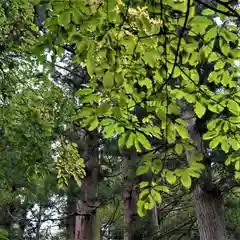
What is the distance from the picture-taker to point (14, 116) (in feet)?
5.61

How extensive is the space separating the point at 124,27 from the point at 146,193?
0.55 m

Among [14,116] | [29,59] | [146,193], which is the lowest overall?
[146,193]

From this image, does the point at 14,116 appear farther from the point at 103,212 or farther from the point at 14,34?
the point at 103,212

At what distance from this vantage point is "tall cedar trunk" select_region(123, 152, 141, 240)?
12.7 ft

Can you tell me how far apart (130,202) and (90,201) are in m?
0.52

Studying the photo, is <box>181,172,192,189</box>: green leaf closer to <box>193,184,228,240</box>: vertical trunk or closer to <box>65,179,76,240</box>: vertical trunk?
<box>193,184,228,240</box>: vertical trunk

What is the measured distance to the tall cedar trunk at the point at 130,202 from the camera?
3869mm

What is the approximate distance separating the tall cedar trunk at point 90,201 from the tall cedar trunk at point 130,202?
0.40 meters

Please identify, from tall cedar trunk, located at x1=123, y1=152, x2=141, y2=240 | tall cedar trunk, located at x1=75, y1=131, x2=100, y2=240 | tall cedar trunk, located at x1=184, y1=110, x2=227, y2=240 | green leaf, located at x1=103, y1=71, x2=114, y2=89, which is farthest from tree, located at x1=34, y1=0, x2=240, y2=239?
tall cedar trunk, located at x1=75, y1=131, x2=100, y2=240

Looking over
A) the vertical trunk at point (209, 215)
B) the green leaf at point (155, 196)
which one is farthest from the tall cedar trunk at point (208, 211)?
the green leaf at point (155, 196)

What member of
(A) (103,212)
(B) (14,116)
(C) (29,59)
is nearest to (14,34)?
(C) (29,59)

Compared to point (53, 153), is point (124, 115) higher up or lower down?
lower down

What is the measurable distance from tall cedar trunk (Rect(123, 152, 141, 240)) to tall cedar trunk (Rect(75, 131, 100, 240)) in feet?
1.31

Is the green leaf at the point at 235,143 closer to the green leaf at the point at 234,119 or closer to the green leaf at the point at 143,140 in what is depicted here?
the green leaf at the point at 234,119
